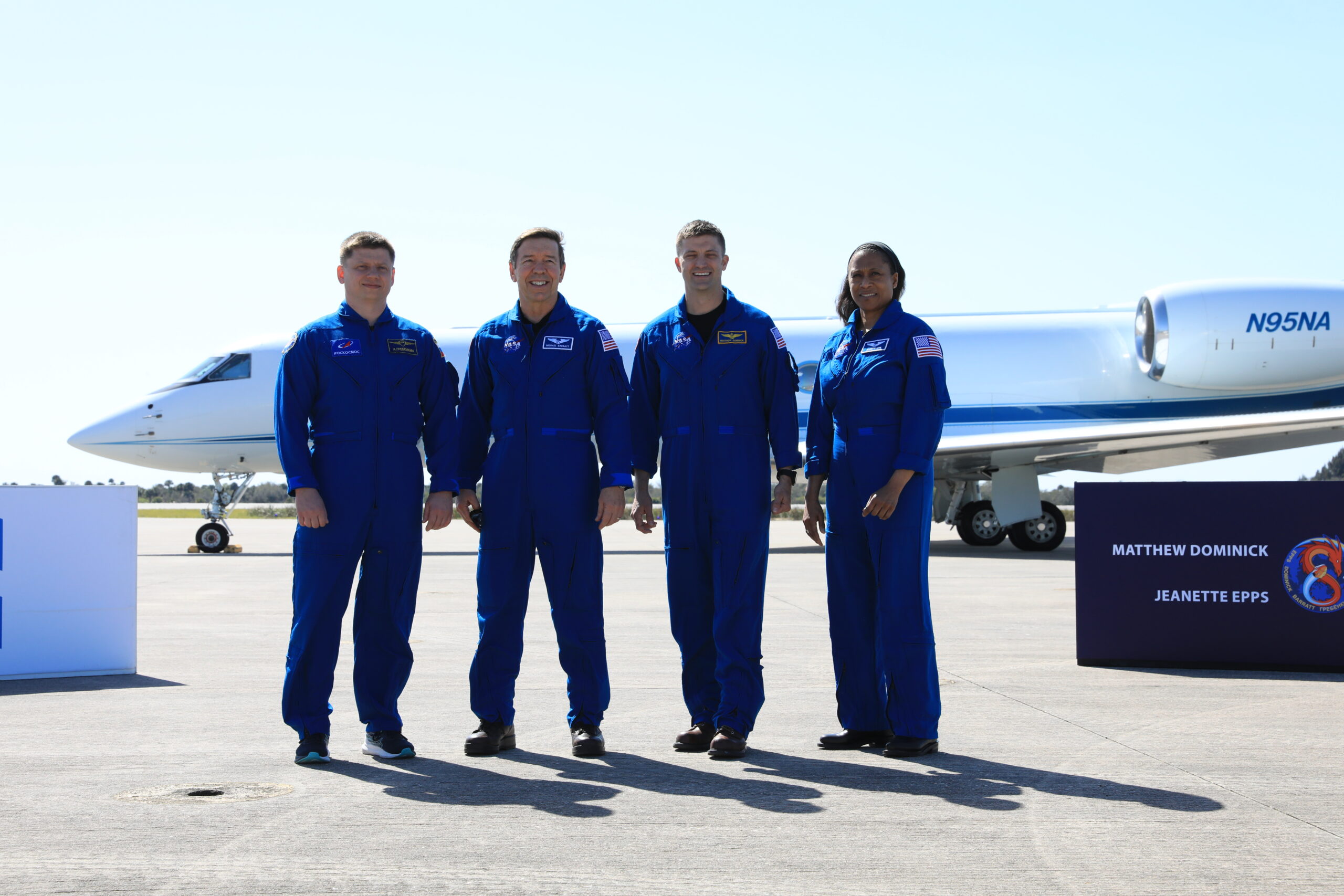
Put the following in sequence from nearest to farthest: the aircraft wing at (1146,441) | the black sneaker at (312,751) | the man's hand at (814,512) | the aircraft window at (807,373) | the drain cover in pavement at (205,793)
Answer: the drain cover in pavement at (205,793) → the black sneaker at (312,751) → the man's hand at (814,512) → the aircraft wing at (1146,441) → the aircraft window at (807,373)

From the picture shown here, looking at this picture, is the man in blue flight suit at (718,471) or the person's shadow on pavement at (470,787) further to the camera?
the man in blue flight suit at (718,471)

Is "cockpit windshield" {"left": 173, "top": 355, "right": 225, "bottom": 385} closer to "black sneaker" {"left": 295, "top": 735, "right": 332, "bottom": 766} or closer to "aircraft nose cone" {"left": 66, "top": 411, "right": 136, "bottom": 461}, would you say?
"aircraft nose cone" {"left": 66, "top": 411, "right": 136, "bottom": 461}

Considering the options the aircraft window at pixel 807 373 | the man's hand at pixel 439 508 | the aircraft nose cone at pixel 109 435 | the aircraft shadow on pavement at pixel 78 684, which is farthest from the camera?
the aircraft nose cone at pixel 109 435

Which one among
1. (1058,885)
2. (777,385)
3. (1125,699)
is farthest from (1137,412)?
(1058,885)

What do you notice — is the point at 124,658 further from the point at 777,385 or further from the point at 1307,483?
the point at 1307,483

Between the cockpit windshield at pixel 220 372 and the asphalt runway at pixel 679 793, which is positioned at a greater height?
the cockpit windshield at pixel 220 372

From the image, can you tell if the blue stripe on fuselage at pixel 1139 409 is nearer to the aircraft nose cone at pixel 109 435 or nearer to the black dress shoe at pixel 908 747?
the aircraft nose cone at pixel 109 435

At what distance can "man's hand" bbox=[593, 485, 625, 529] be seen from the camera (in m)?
4.41

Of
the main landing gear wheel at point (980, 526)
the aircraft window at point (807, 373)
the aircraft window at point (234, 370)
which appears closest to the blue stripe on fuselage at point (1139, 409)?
the aircraft window at point (807, 373)

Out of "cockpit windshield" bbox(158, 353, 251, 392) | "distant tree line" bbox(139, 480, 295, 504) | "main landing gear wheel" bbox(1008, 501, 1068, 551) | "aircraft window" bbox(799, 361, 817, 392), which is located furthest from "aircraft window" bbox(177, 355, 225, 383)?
"distant tree line" bbox(139, 480, 295, 504)

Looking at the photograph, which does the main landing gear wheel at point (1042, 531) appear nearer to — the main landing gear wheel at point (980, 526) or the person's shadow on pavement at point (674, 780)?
the main landing gear wheel at point (980, 526)

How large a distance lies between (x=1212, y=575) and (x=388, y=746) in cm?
451

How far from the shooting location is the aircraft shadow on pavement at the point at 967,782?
3541 millimetres

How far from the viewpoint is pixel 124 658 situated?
625 cm
